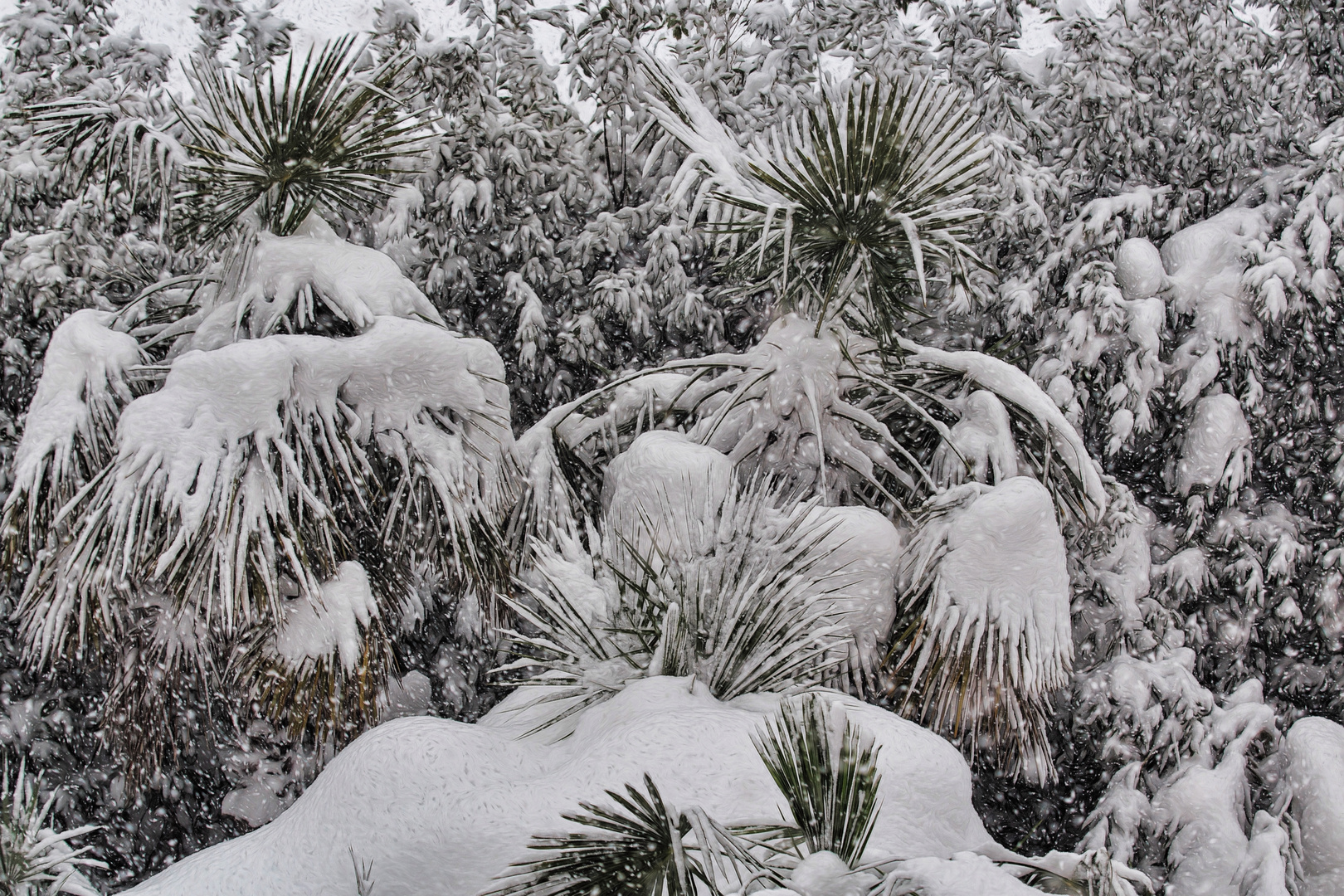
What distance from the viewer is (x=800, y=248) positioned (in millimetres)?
4113

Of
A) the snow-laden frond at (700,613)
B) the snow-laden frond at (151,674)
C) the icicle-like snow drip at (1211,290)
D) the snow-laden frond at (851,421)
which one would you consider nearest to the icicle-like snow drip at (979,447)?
the snow-laden frond at (851,421)

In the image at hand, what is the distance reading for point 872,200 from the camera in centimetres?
395

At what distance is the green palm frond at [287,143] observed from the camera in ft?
12.8

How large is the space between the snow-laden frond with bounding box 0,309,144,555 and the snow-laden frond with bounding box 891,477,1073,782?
9.30ft

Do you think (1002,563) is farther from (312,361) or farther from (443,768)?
(312,361)

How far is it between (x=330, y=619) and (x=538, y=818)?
4.67 ft

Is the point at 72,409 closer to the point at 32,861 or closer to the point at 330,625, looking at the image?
the point at 330,625

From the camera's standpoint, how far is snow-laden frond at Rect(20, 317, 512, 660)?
328cm

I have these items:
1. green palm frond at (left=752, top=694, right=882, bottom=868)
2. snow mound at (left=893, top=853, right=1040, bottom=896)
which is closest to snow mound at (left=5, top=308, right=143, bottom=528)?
green palm frond at (left=752, top=694, right=882, bottom=868)

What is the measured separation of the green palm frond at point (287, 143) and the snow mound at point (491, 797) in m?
2.17

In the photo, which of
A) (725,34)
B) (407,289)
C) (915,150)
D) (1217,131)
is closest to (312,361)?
(407,289)

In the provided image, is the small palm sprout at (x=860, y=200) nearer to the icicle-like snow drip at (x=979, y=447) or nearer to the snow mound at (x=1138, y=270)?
the icicle-like snow drip at (x=979, y=447)

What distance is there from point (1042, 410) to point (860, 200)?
1191 mm

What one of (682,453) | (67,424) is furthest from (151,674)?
(682,453)
